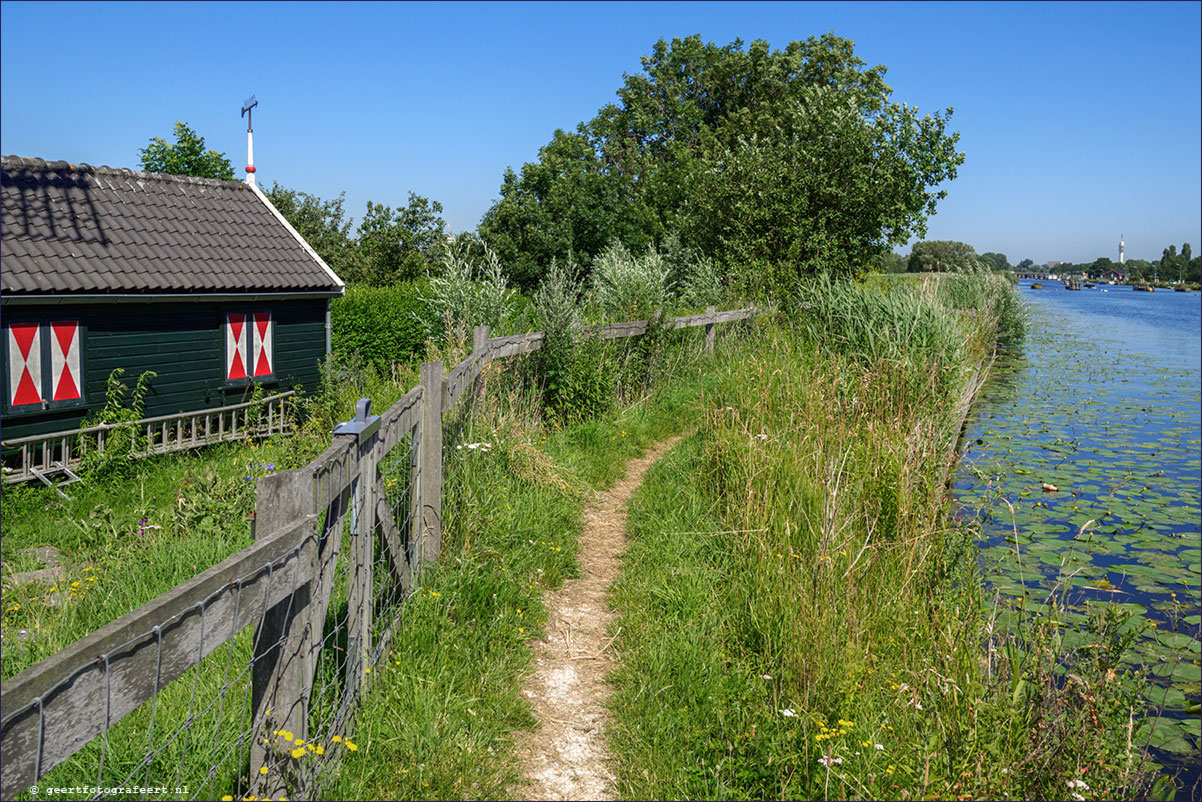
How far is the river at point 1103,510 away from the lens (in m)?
5.65

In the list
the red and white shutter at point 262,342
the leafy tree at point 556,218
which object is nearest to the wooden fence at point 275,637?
the red and white shutter at point 262,342

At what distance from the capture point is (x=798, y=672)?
4.12 m

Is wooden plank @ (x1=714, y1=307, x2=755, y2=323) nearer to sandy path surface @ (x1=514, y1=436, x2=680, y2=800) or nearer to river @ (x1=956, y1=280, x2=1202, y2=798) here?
river @ (x1=956, y1=280, x2=1202, y2=798)

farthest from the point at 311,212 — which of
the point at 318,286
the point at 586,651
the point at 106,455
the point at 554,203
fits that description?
the point at 586,651

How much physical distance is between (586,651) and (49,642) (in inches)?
116

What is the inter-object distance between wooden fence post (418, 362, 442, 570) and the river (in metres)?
3.15

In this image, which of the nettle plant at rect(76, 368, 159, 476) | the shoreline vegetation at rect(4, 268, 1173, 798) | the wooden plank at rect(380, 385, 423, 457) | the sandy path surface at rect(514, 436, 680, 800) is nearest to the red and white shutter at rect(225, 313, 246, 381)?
the nettle plant at rect(76, 368, 159, 476)

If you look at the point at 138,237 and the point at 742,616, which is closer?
the point at 742,616

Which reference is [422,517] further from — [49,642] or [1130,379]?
[1130,379]

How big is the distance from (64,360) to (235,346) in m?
3.15

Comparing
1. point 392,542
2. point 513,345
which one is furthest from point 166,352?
point 392,542

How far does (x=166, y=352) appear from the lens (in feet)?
45.9

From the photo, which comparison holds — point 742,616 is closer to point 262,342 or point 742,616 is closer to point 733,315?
point 733,315

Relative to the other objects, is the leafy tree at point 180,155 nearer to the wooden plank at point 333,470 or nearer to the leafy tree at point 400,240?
the leafy tree at point 400,240
